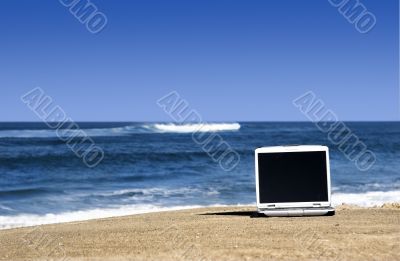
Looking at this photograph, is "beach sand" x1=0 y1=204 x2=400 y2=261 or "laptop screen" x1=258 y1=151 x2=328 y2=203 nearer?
"beach sand" x1=0 y1=204 x2=400 y2=261

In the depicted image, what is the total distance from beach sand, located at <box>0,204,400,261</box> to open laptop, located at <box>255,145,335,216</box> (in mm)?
317

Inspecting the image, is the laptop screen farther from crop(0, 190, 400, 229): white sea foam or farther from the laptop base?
crop(0, 190, 400, 229): white sea foam

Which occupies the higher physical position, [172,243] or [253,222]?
[253,222]

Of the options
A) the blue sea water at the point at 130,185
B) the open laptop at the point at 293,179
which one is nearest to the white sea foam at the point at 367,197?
the blue sea water at the point at 130,185

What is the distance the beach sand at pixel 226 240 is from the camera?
226 inches

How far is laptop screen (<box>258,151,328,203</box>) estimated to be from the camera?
8.23m

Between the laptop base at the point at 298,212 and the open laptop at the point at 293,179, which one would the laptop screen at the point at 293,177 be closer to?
the open laptop at the point at 293,179

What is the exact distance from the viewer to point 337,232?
6.62 m

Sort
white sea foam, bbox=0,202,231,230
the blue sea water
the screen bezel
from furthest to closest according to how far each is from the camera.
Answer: the blue sea water < white sea foam, bbox=0,202,231,230 < the screen bezel

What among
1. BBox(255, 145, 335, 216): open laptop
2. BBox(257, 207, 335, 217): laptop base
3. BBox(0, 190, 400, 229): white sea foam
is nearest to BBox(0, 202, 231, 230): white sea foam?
BBox(0, 190, 400, 229): white sea foam

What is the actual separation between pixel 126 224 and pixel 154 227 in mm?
959

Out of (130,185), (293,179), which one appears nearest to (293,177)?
(293,179)

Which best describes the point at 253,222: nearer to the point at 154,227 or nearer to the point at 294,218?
the point at 294,218

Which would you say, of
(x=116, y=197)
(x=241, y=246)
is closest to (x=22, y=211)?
(x=116, y=197)
